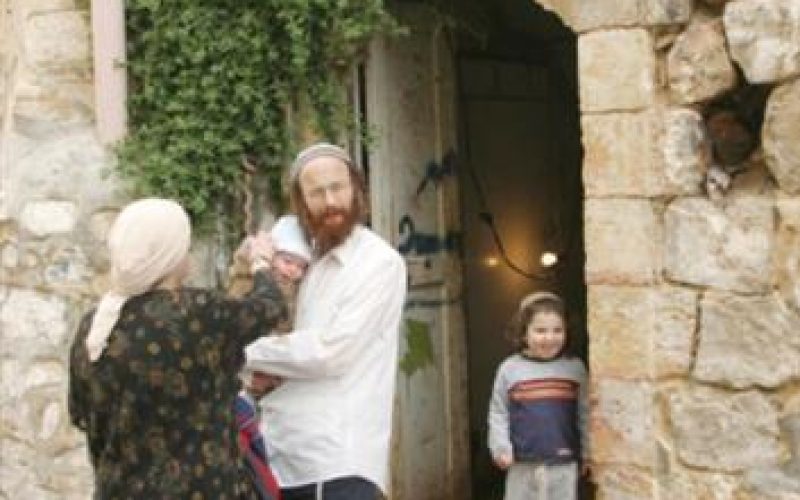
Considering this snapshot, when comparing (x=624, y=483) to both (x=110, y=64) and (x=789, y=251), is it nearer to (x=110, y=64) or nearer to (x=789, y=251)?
(x=789, y=251)

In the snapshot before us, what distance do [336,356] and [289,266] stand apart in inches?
11.9

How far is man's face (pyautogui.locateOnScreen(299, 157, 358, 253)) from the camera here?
3373 millimetres

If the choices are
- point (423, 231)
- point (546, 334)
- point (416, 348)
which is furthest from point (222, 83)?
point (546, 334)

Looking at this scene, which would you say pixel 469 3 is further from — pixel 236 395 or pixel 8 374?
pixel 236 395

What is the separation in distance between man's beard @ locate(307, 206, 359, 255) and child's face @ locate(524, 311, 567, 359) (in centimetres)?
123

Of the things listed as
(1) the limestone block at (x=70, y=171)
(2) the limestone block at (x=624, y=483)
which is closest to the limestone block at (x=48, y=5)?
(1) the limestone block at (x=70, y=171)

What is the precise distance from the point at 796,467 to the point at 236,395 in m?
1.62

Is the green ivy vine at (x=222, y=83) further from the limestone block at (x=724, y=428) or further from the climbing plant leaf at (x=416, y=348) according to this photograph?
the limestone block at (x=724, y=428)

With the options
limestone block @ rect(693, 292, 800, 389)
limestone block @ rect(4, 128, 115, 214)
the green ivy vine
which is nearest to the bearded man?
limestone block @ rect(693, 292, 800, 389)

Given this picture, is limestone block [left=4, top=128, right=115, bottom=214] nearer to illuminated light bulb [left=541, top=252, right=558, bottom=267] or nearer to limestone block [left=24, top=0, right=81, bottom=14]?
limestone block [left=24, top=0, right=81, bottom=14]

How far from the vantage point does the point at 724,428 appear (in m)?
3.87

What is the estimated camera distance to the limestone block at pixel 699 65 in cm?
386

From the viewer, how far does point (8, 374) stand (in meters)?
5.23

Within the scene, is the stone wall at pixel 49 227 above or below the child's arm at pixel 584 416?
above
